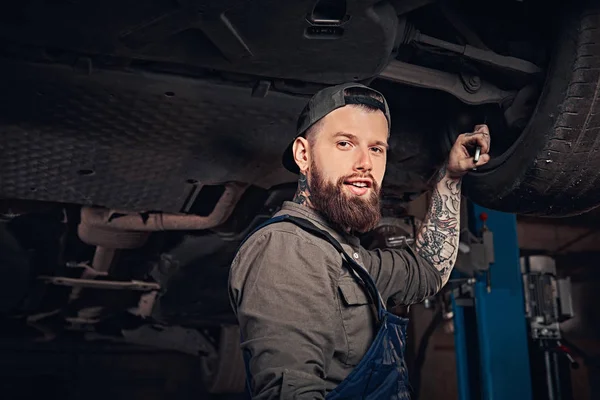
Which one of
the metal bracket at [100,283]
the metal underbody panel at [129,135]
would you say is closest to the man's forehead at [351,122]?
the metal underbody panel at [129,135]

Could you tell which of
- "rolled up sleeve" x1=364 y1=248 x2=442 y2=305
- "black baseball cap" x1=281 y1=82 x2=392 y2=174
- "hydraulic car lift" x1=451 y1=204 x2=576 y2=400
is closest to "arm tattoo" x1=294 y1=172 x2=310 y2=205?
"black baseball cap" x1=281 y1=82 x2=392 y2=174

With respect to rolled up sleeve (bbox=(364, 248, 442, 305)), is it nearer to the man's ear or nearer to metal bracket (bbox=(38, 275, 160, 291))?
the man's ear

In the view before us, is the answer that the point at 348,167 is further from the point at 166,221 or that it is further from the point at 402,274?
the point at 166,221

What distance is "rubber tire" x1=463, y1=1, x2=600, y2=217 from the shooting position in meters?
1.17

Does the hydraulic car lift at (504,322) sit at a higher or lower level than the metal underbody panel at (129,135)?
lower

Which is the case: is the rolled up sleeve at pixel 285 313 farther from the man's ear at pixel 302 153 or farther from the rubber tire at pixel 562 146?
the rubber tire at pixel 562 146

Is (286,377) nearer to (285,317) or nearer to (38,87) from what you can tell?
(285,317)

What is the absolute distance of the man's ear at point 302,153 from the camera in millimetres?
1243

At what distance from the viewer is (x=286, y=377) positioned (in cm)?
85

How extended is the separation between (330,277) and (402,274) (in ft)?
1.20

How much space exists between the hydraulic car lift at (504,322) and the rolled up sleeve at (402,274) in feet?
2.66

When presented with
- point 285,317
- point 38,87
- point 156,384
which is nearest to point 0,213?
point 38,87

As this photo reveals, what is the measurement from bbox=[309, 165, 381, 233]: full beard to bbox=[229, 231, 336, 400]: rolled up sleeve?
5.6 inches

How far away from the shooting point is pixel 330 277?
1027 mm
